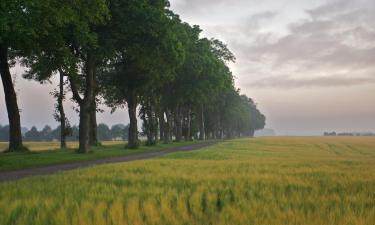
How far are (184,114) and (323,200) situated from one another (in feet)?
261

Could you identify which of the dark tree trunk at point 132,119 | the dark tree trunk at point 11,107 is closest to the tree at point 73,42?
the dark tree trunk at point 11,107

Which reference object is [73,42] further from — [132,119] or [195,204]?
[195,204]

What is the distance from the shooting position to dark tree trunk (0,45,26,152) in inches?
1374

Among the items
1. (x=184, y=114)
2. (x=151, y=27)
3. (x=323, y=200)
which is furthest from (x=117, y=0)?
(x=184, y=114)

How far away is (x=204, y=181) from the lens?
12.7 m

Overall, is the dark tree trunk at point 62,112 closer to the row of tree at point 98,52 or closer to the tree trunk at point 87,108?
the row of tree at point 98,52

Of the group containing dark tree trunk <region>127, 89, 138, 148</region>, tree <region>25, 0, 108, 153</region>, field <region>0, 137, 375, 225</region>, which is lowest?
field <region>0, 137, 375, 225</region>

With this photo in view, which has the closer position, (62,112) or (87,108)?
(87,108)

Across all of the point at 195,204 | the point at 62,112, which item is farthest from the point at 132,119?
the point at 195,204

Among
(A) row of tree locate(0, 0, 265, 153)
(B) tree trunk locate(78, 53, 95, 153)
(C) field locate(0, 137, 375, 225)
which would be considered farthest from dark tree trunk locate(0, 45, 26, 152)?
(C) field locate(0, 137, 375, 225)

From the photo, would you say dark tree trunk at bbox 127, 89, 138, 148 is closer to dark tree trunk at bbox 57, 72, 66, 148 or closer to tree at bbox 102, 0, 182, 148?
tree at bbox 102, 0, 182, 148

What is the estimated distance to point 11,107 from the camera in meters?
35.3

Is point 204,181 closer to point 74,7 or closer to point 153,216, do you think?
point 153,216

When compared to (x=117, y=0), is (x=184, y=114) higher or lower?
lower
